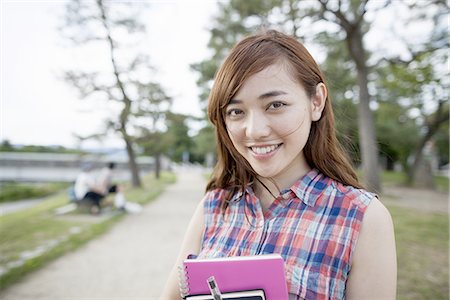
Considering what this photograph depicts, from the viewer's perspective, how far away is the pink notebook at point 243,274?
936mm

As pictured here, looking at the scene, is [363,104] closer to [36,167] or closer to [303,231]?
[303,231]

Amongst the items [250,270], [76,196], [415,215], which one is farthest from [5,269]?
[415,215]

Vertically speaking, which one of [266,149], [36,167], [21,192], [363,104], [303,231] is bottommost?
[21,192]

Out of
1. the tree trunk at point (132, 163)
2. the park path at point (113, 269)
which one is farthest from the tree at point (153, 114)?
the park path at point (113, 269)

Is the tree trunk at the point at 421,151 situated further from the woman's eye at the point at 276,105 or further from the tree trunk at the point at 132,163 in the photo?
the woman's eye at the point at 276,105

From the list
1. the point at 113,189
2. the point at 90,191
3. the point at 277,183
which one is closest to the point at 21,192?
the point at 113,189

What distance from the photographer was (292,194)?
3.76 feet

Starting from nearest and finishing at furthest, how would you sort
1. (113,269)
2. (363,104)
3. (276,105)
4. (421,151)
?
(276,105) → (113,269) → (363,104) → (421,151)

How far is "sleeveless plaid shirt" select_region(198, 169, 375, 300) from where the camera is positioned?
38.5 inches

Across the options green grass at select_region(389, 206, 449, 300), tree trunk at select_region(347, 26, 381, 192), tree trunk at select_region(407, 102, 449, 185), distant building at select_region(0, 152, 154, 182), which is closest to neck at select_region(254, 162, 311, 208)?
green grass at select_region(389, 206, 449, 300)

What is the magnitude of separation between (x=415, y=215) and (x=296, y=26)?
5.12 metres

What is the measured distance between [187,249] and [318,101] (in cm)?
68

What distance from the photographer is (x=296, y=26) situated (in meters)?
8.97

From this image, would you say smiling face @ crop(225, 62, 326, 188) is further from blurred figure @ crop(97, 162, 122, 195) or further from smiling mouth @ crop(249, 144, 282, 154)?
blurred figure @ crop(97, 162, 122, 195)
